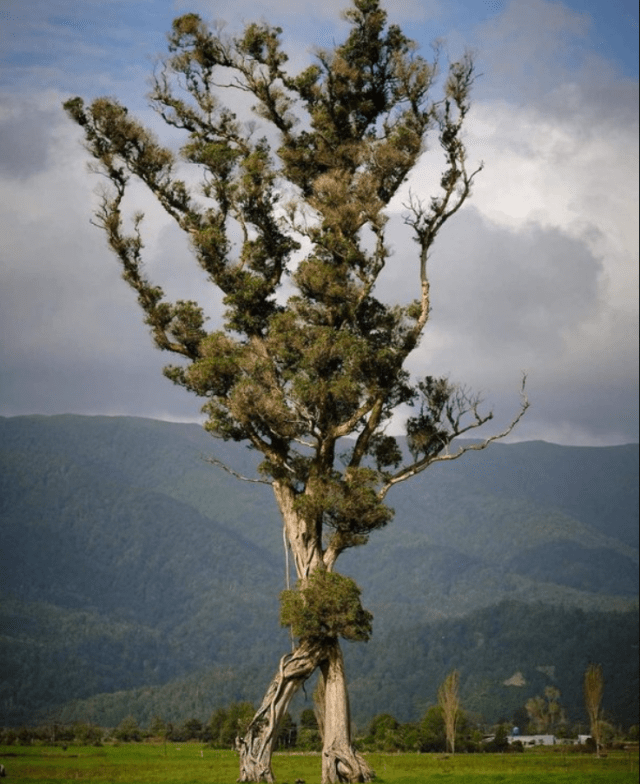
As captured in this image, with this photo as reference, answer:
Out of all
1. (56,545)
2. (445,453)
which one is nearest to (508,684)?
(56,545)

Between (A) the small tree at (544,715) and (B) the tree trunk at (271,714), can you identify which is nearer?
(B) the tree trunk at (271,714)

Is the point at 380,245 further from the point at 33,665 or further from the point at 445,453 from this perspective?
the point at 33,665

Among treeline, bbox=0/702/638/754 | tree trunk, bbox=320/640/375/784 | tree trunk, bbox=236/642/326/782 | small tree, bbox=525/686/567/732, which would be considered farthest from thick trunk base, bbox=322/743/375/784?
small tree, bbox=525/686/567/732

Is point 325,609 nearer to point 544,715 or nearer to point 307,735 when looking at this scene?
point 307,735

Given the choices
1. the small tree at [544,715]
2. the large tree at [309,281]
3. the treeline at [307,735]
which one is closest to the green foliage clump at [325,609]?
the large tree at [309,281]

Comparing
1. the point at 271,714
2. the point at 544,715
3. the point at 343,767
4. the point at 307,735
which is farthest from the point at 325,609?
the point at 544,715

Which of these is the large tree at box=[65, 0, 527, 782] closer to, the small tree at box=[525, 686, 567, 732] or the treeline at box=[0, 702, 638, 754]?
the treeline at box=[0, 702, 638, 754]

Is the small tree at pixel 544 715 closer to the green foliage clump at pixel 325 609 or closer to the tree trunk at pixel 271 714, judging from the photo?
the tree trunk at pixel 271 714

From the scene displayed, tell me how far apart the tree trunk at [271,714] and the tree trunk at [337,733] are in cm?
31

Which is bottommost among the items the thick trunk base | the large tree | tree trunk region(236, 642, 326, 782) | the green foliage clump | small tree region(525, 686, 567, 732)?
small tree region(525, 686, 567, 732)

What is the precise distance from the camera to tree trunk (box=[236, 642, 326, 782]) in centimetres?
2094

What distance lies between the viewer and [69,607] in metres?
157

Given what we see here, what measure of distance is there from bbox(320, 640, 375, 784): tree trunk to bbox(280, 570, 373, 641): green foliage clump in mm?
914

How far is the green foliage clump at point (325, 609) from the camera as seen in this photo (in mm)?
20688
